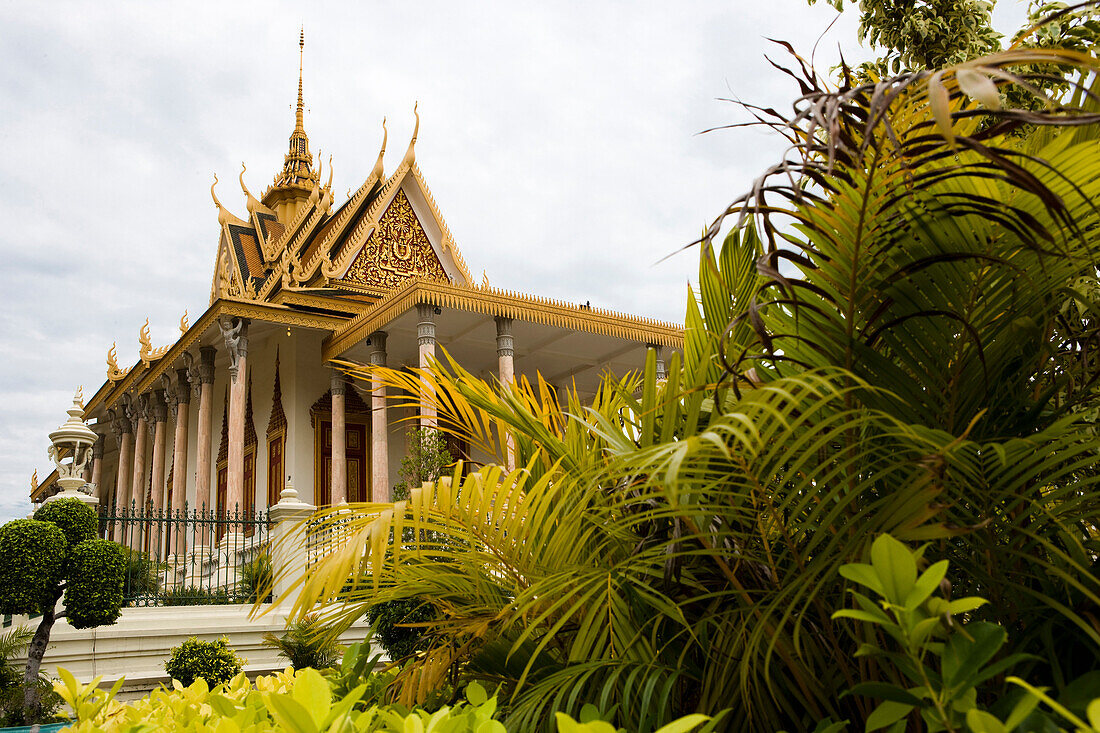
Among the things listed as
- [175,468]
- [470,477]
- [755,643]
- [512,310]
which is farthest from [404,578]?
[175,468]

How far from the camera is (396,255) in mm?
14766

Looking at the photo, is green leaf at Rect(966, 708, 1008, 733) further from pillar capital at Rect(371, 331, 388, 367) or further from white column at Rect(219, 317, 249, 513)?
white column at Rect(219, 317, 249, 513)

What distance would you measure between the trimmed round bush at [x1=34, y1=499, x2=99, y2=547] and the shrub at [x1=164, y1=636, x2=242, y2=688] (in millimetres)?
1009

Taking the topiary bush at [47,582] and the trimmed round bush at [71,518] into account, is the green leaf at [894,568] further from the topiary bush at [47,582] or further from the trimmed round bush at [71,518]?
the trimmed round bush at [71,518]

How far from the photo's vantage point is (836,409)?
55.9 inches

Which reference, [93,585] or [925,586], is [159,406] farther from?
[925,586]

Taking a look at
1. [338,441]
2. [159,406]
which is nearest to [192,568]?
[338,441]

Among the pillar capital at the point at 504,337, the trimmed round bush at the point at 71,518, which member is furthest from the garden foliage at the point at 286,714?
the pillar capital at the point at 504,337

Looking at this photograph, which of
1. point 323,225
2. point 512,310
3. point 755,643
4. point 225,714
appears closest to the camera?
point 755,643

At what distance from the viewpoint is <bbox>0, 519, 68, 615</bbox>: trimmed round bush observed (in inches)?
225

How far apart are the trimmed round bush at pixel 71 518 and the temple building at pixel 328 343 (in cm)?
511

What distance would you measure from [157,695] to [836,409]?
143cm

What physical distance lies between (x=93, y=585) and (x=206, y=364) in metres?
8.20

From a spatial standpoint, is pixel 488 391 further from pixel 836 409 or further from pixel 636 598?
pixel 836 409
